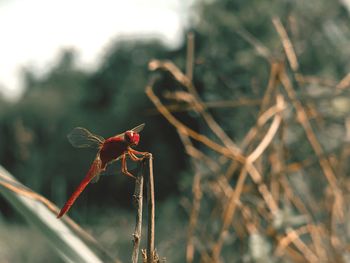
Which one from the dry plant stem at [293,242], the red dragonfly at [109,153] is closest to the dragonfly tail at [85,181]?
the red dragonfly at [109,153]

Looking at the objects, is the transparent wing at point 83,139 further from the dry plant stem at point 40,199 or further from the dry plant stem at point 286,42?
the dry plant stem at point 286,42

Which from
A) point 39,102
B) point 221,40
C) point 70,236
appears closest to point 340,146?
point 70,236

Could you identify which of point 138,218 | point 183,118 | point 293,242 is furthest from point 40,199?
point 183,118

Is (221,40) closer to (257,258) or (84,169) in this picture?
(257,258)

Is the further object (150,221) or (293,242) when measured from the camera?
(293,242)

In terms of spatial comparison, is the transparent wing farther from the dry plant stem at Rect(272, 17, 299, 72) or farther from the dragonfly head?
the dry plant stem at Rect(272, 17, 299, 72)

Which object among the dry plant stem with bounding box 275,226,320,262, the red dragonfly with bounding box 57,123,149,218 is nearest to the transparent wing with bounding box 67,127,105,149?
the red dragonfly with bounding box 57,123,149,218

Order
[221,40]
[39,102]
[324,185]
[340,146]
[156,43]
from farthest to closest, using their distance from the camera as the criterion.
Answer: [39,102], [156,43], [221,40], [324,185], [340,146]

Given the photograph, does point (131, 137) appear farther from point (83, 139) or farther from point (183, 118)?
point (183, 118)
